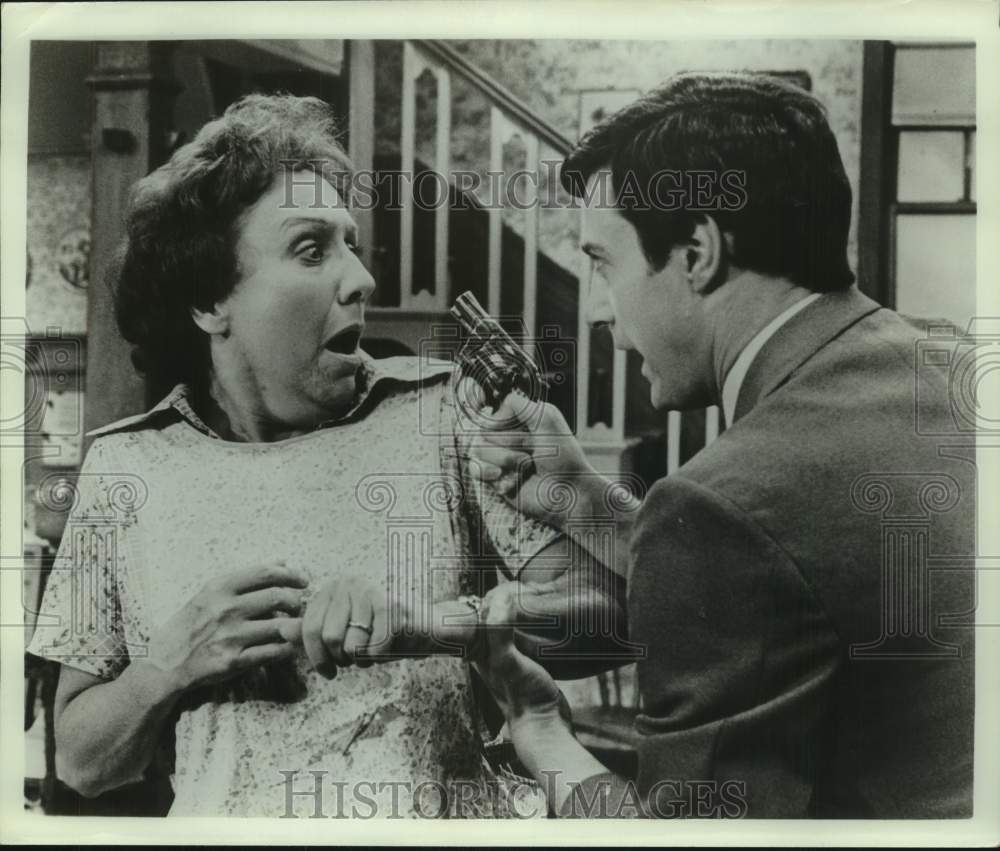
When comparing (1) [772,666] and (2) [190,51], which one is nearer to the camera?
(1) [772,666]

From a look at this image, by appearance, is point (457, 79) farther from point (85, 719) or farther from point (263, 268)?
point (85, 719)

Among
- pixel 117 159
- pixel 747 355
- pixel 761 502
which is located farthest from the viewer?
pixel 117 159

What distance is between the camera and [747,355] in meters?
2.37

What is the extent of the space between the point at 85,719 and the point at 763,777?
1621 mm

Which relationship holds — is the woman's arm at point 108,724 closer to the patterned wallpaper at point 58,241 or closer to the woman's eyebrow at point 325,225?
the patterned wallpaper at point 58,241

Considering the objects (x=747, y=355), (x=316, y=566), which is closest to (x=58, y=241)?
(x=316, y=566)

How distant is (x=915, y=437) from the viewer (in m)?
2.39

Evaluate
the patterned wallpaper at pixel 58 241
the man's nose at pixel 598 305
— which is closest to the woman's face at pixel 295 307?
the patterned wallpaper at pixel 58 241

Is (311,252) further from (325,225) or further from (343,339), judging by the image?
(343,339)

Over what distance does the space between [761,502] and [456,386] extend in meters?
0.76

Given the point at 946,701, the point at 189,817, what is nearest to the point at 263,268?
the point at 189,817

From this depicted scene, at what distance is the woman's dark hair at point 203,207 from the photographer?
242 cm

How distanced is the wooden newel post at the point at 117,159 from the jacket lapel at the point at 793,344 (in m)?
1.46

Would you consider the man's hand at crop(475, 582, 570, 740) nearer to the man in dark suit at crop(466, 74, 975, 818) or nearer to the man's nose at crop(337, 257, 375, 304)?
the man in dark suit at crop(466, 74, 975, 818)
